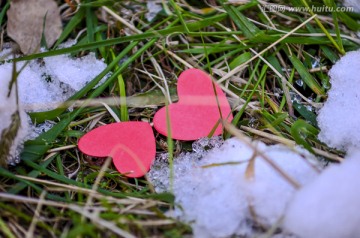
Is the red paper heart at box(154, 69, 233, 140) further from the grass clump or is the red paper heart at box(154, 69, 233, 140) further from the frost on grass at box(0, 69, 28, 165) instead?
the frost on grass at box(0, 69, 28, 165)

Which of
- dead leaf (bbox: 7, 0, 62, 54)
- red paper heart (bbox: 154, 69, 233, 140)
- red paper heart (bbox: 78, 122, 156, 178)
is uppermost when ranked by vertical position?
dead leaf (bbox: 7, 0, 62, 54)

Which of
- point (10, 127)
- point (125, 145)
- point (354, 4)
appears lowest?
point (125, 145)

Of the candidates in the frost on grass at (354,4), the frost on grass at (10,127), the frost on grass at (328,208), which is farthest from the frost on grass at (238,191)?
the frost on grass at (354,4)

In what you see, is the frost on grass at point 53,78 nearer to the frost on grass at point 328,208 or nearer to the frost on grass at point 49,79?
the frost on grass at point 49,79

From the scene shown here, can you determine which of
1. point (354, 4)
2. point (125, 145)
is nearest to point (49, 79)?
point (125, 145)

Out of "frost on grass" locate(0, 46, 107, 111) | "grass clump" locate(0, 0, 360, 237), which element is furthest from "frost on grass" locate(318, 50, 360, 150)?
"frost on grass" locate(0, 46, 107, 111)

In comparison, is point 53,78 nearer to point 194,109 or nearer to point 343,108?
point 194,109
